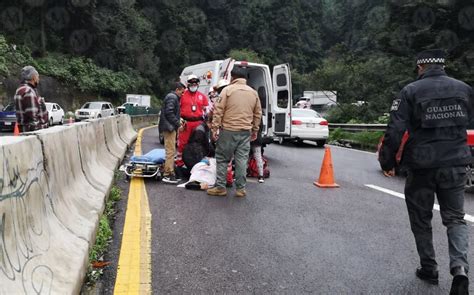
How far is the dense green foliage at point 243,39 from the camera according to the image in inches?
1121

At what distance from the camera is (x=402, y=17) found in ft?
98.4

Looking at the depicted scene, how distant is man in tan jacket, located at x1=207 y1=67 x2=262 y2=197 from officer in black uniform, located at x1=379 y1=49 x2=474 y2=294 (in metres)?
3.21

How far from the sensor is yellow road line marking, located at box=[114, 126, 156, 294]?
351 centimetres

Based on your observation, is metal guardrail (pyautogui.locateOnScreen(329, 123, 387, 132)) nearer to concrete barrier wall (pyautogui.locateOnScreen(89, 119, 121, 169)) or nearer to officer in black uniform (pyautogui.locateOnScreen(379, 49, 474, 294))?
concrete barrier wall (pyautogui.locateOnScreen(89, 119, 121, 169))

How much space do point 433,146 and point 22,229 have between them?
3105 mm

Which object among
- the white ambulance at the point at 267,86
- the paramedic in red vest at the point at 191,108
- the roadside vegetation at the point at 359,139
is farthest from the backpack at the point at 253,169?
the roadside vegetation at the point at 359,139

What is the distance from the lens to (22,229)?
270cm

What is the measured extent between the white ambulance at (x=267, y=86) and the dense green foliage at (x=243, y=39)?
53.0ft

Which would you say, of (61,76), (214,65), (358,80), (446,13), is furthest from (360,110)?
(61,76)

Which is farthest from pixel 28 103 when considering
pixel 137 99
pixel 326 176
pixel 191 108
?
pixel 137 99

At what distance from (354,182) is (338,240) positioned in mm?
4424

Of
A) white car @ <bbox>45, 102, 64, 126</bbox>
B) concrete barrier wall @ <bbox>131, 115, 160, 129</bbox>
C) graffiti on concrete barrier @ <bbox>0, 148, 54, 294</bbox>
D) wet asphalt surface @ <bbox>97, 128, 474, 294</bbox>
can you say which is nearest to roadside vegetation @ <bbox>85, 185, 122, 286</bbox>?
wet asphalt surface @ <bbox>97, 128, 474, 294</bbox>

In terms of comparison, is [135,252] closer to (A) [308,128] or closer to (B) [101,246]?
(B) [101,246]

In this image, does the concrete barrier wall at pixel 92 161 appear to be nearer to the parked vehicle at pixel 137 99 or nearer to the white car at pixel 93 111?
the white car at pixel 93 111
